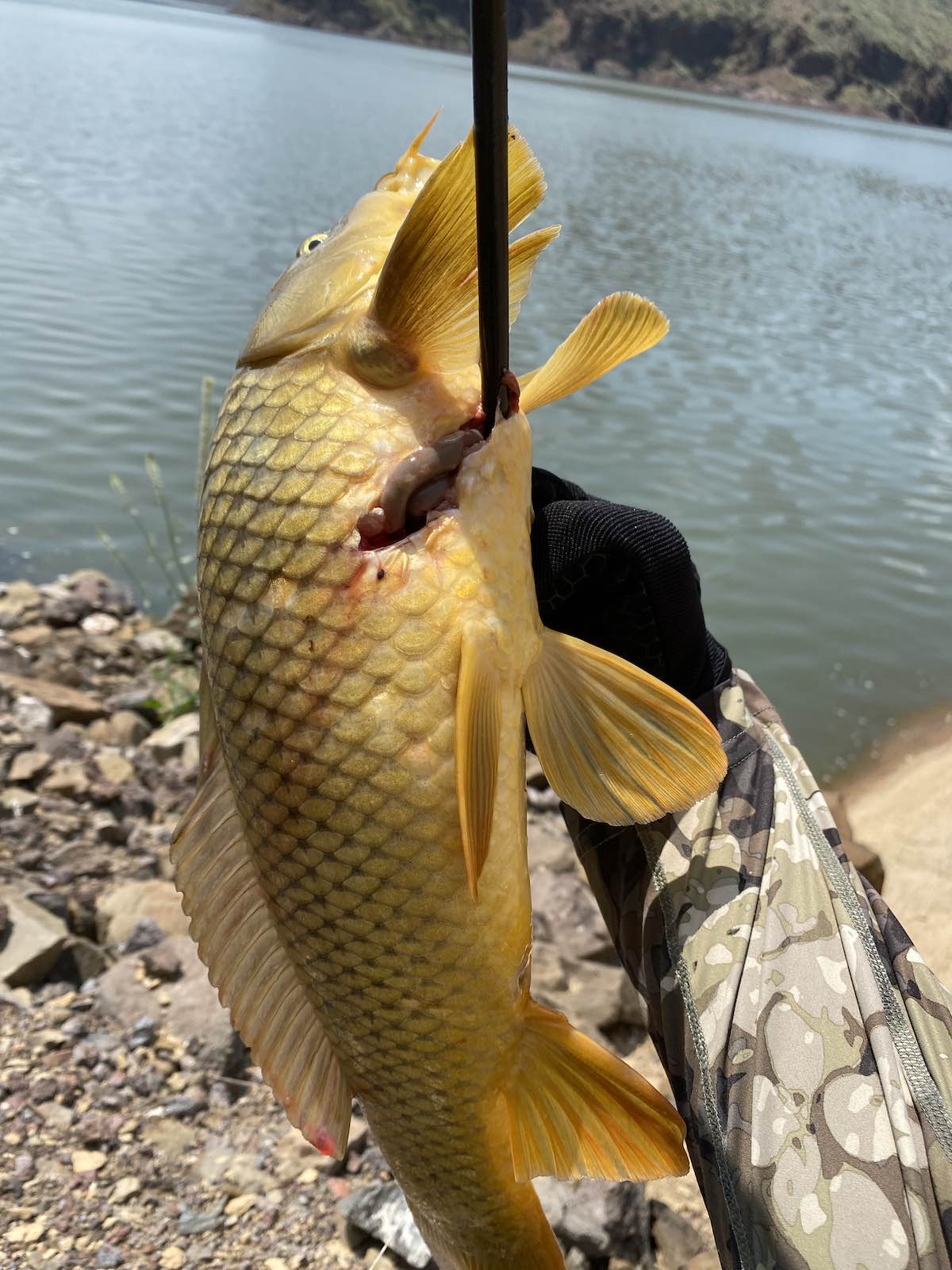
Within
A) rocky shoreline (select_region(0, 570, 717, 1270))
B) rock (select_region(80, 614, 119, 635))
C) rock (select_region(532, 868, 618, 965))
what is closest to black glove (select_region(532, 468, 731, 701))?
rocky shoreline (select_region(0, 570, 717, 1270))

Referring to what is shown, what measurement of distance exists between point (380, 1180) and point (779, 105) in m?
120

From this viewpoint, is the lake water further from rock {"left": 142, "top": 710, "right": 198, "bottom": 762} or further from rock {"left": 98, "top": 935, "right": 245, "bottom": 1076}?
rock {"left": 98, "top": 935, "right": 245, "bottom": 1076}

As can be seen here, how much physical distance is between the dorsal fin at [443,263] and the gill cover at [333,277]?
136 millimetres

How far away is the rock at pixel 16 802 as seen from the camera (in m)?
4.55

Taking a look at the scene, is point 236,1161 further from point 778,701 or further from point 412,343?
point 778,701

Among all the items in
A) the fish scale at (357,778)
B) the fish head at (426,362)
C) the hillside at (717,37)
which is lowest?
the fish scale at (357,778)

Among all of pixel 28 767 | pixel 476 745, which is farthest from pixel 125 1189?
pixel 28 767

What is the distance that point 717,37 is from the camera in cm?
11938

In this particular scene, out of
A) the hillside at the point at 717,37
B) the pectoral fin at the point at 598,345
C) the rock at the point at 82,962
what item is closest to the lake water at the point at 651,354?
the rock at the point at 82,962

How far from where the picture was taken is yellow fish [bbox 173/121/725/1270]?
1600 mm

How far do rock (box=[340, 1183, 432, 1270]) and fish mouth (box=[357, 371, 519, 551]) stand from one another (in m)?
2.16

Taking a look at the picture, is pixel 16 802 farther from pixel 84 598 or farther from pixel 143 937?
pixel 84 598

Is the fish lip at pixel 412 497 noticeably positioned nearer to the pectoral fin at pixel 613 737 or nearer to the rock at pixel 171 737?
the pectoral fin at pixel 613 737

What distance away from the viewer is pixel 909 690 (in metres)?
8.84
